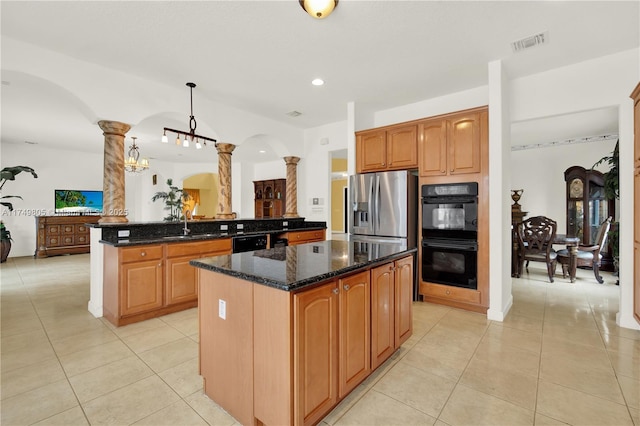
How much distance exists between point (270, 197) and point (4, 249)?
6.17 metres

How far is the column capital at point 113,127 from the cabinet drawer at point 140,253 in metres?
1.44

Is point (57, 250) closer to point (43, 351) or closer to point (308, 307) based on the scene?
point (43, 351)

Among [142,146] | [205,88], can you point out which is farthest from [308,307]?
[142,146]

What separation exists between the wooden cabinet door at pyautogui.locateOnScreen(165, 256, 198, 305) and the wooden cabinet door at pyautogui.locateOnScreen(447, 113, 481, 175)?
11.1 feet

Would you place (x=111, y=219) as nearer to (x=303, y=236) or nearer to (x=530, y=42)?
(x=303, y=236)

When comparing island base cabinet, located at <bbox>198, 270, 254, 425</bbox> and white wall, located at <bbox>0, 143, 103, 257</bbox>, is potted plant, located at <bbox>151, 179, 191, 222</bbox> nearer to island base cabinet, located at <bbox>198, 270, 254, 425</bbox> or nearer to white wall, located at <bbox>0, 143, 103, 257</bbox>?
white wall, located at <bbox>0, 143, 103, 257</bbox>

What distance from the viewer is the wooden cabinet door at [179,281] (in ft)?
11.1

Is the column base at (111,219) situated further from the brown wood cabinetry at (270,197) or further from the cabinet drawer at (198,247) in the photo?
the brown wood cabinetry at (270,197)

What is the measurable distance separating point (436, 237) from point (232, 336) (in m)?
2.87

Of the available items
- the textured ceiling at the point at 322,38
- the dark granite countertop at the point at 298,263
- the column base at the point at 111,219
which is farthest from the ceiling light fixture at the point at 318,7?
the column base at the point at 111,219

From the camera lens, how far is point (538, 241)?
491cm

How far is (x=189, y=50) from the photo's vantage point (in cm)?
302

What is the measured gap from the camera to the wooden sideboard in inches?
278

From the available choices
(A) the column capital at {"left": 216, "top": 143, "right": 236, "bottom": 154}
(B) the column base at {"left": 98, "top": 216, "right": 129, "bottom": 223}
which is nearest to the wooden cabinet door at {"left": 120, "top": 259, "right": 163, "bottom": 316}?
(B) the column base at {"left": 98, "top": 216, "right": 129, "bottom": 223}
